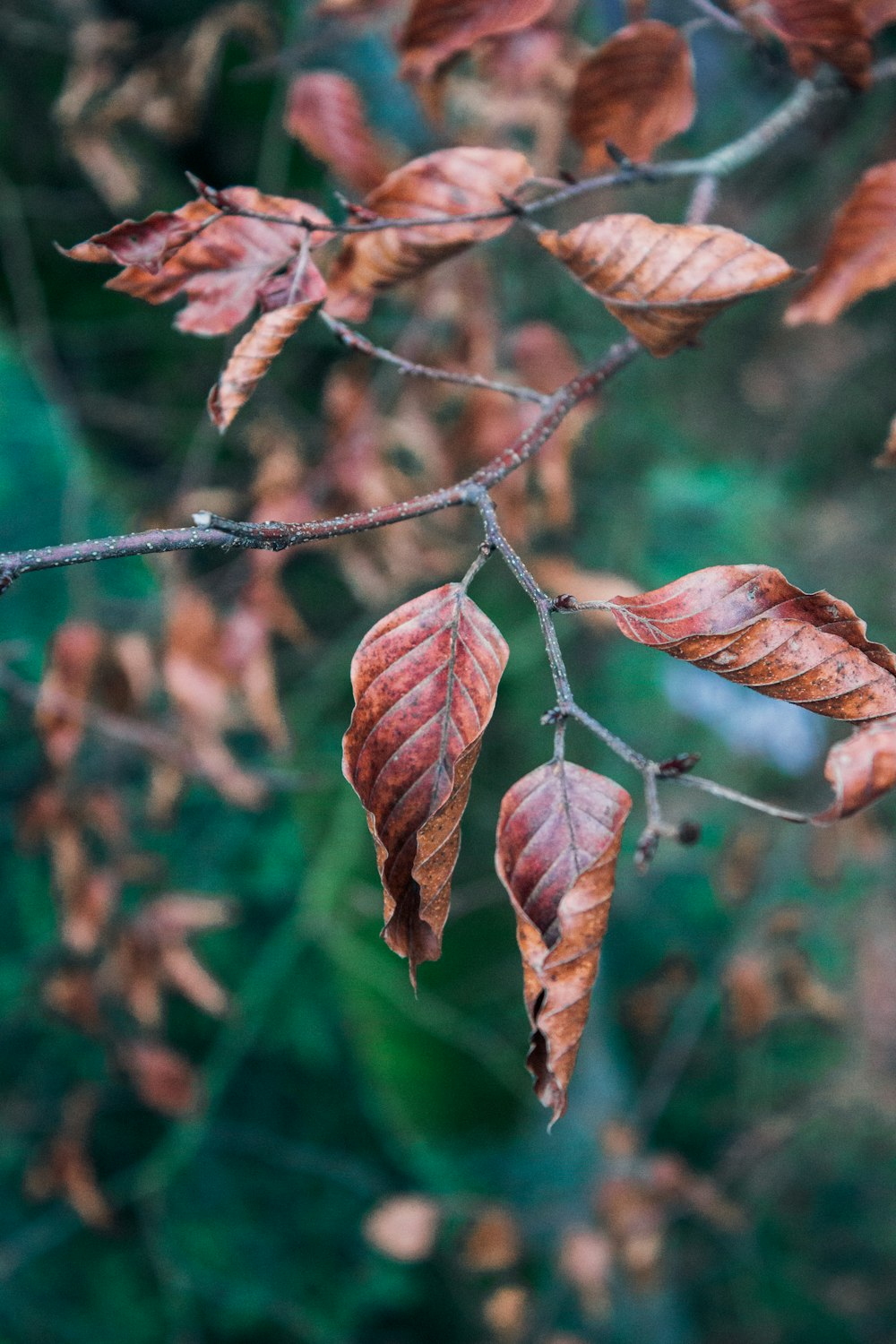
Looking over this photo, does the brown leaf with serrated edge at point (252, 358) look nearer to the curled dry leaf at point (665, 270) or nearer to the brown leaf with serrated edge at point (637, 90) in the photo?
the curled dry leaf at point (665, 270)

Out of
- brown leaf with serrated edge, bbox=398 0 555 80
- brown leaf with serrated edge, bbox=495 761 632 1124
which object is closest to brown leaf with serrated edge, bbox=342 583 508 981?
brown leaf with serrated edge, bbox=495 761 632 1124

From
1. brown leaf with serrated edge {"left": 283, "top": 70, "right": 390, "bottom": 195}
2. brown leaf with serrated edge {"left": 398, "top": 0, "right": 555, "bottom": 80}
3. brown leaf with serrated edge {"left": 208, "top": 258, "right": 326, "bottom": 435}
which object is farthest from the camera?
brown leaf with serrated edge {"left": 283, "top": 70, "right": 390, "bottom": 195}

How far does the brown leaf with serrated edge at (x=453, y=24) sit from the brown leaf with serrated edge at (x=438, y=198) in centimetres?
15

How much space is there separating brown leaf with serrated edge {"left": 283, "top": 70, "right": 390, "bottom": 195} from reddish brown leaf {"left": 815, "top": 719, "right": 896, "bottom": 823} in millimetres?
830

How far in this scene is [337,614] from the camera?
151cm

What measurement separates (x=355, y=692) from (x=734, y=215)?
6.39 feet

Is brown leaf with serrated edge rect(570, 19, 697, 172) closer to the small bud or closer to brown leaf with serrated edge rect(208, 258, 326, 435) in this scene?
brown leaf with serrated edge rect(208, 258, 326, 435)

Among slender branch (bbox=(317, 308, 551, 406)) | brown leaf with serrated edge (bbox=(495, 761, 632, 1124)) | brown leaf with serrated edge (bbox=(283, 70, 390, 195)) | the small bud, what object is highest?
brown leaf with serrated edge (bbox=(283, 70, 390, 195))

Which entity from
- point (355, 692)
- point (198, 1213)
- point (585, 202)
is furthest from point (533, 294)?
point (198, 1213)

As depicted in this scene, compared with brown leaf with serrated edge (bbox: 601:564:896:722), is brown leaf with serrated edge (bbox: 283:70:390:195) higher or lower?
higher

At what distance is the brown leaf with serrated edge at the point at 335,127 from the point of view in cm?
89

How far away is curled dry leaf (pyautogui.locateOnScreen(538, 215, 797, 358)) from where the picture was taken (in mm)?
414

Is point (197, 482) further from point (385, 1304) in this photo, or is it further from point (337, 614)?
point (385, 1304)

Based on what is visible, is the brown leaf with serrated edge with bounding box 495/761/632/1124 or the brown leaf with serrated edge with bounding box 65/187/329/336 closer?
the brown leaf with serrated edge with bounding box 495/761/632/1124
